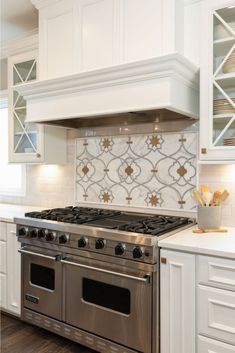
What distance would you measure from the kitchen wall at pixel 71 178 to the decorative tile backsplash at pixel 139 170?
0.06m

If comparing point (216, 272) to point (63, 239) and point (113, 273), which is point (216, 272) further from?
point (63, 239)

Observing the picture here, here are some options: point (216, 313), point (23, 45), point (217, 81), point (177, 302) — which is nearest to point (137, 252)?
point (177, 302)

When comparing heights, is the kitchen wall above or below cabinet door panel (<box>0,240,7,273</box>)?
above

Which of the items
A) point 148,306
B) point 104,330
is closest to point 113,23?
point 148,306

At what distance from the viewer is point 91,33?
2352mm

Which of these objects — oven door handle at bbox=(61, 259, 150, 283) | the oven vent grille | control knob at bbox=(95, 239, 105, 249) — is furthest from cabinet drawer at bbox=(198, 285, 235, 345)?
control knob at bbox=(95, 239, 105, 249)

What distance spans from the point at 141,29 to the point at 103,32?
1.04 feet

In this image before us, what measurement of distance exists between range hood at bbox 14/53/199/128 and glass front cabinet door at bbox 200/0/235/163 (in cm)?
13

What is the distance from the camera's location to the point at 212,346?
1709 mm

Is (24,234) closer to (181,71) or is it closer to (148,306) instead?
(148,306)

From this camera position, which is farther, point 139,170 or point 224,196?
point 139,170

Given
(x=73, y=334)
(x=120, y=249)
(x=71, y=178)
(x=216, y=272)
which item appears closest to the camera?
(x=216, y=272)

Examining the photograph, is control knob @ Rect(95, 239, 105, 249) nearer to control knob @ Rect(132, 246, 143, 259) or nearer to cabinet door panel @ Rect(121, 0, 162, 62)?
control knob @ Rect(132, 246, 143, 259)

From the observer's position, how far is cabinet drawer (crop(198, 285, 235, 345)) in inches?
64.5
